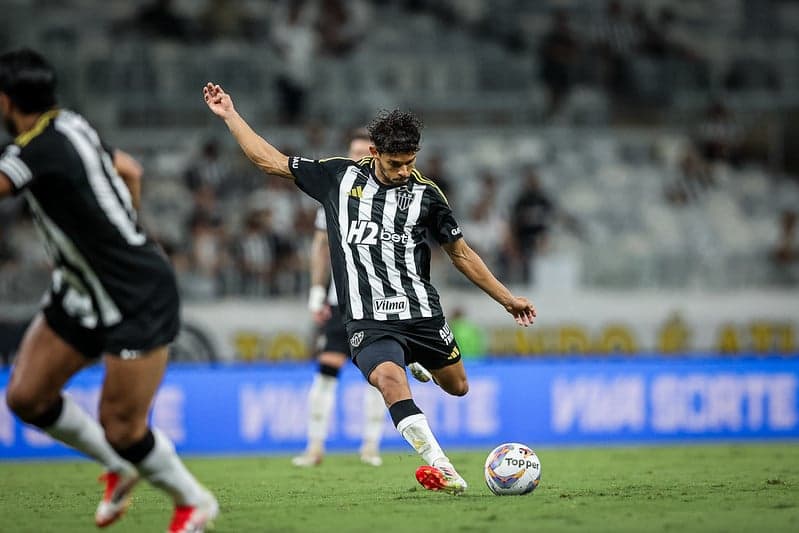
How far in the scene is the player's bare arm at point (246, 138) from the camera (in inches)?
316

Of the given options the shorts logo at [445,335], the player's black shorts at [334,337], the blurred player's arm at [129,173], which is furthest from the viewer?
the player's black shorts at [334,337]

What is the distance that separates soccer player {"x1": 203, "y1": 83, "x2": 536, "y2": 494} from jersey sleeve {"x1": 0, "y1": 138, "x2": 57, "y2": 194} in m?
2.23

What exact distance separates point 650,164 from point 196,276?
8.67 m

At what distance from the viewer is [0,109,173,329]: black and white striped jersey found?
5.90 metres

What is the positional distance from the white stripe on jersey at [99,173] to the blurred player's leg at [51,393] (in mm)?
674

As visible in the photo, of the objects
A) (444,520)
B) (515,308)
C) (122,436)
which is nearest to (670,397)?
(515,308)

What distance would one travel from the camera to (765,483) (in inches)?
346

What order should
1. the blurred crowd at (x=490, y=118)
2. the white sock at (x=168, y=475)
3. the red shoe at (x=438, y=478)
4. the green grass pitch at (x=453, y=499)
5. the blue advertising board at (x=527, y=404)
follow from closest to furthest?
the white sock at (x=168, y=475)
the green grass pitch at (x=453, y=499)
the red shoe at (x=438, y=478)
the blue advertising board at (x=527, y=404)
the blurred crowd at (x=490, y=118)

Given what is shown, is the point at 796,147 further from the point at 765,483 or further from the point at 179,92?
the point at 765,483

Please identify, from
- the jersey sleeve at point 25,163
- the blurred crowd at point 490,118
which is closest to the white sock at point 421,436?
the jersey sleeve at point 25,163

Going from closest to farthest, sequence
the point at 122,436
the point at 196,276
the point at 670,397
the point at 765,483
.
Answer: the point at 122,436
the point at 765,483
the point at 670,397
the point at 196,276

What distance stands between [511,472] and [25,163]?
376 centimetres

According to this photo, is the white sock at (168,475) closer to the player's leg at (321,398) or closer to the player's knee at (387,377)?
the player's knee at (387,377)

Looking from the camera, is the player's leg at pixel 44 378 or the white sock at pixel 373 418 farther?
the white sock at pixel 373 418
